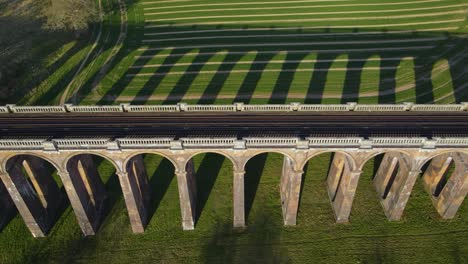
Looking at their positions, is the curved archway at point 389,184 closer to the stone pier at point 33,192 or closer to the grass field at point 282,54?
the grass field at point 282,54

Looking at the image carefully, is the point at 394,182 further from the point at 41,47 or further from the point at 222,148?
the point at 41,47

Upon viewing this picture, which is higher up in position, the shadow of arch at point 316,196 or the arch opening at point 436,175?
the arch opening at point 436,175

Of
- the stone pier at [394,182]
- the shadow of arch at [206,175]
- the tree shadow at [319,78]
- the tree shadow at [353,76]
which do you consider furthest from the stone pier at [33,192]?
the tree shadow at [353,76]

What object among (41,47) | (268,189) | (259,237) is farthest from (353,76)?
(41,47)

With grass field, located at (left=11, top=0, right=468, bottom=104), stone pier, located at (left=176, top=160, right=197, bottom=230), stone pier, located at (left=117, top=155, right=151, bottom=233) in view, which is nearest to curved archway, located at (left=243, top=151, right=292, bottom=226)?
stone pier, located at (left=176, top=160, right=197, bottom=230)

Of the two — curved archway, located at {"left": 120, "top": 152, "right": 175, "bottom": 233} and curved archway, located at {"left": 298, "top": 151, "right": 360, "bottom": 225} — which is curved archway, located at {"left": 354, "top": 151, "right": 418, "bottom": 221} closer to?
curved archway, located at {"left": 298, "top": 151, "right": 360, "bottom": 225}

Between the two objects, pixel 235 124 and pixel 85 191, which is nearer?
pixel 235 124
